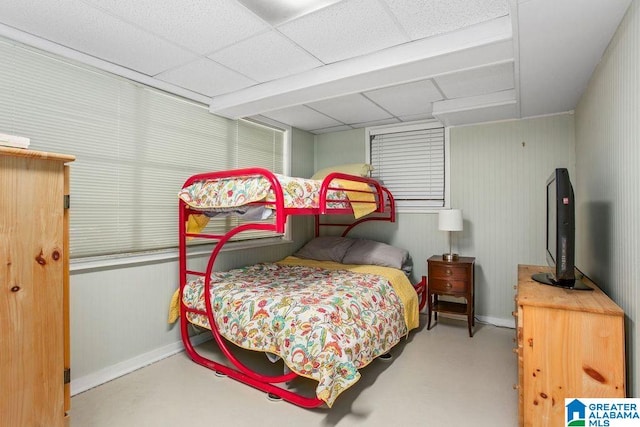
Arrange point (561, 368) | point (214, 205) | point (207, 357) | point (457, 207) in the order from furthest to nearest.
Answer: point (457, 207) → point (207, 357) → point (214, 205) → point (561, 368)

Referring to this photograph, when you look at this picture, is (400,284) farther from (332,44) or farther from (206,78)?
(206,78)

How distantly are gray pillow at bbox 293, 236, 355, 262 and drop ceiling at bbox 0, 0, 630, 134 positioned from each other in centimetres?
170

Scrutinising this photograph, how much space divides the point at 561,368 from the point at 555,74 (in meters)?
1.83

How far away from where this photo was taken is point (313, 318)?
6.74 ft

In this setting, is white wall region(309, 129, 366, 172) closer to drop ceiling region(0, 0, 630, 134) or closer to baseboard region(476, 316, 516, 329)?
drop ceiling region(0, 0, 630, 134)

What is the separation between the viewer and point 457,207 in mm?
3803

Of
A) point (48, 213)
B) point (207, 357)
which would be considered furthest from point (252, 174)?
point (207, 357)

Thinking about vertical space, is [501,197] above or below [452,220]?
above

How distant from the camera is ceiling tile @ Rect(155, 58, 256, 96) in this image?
255cm

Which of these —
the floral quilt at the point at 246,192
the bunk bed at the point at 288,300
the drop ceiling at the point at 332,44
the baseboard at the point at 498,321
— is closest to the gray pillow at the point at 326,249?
the bunk bed at the point at 288,300

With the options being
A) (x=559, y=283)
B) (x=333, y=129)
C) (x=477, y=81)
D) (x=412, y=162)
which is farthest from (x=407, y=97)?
(x=559, y=283)

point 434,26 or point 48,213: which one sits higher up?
point 434,26

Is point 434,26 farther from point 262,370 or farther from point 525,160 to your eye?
point 262,370

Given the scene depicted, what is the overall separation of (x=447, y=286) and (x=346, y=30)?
2496 mm
